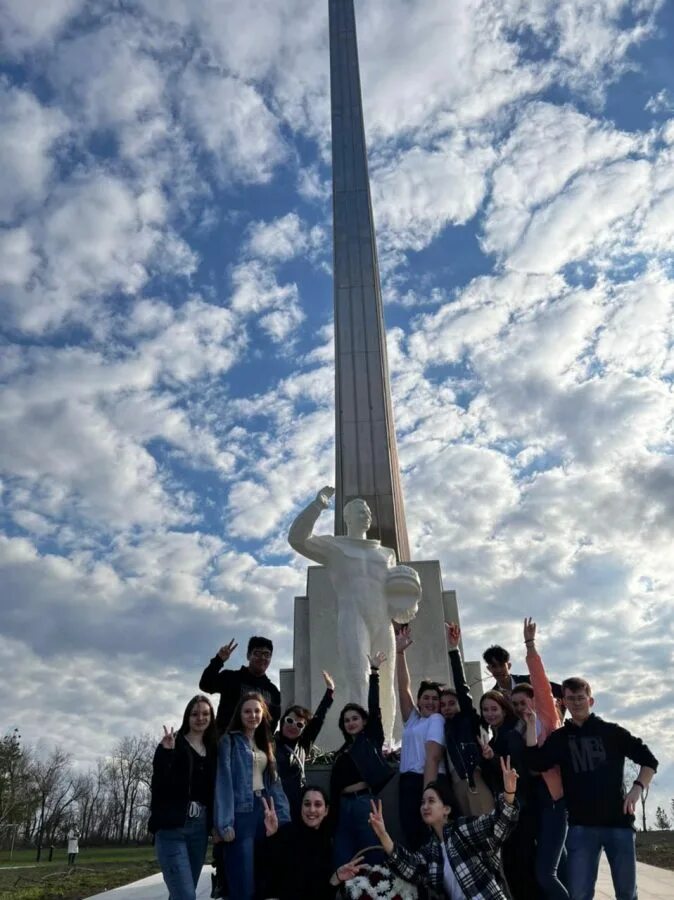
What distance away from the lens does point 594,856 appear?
12.7 ft

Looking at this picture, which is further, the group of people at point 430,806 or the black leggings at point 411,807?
the black leggings at point 411,807

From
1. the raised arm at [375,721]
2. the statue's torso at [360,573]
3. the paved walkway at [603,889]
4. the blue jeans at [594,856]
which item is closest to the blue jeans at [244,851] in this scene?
the raised arm at [375,721]

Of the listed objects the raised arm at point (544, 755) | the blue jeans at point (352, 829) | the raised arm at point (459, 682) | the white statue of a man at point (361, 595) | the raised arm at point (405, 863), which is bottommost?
the raised arm at point (405, 863)

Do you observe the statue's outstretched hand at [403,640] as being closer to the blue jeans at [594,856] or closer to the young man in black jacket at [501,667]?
the young man in black jacket at [501,667]

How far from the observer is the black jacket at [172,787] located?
3.91 m

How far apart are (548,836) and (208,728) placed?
1988 mm

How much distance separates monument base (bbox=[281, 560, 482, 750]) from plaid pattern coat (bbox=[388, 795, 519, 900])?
23.4 feet

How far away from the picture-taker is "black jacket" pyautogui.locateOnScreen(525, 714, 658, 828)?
386 cm

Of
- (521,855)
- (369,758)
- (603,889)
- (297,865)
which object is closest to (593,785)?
(521,855)

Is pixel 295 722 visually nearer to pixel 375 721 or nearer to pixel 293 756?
pixel 293 756

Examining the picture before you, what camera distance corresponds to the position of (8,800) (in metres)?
24.8

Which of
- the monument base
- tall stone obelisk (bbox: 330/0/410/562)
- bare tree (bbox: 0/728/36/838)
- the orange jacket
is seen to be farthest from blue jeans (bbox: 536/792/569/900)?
bare tree (bbox: 0/728/36/838)

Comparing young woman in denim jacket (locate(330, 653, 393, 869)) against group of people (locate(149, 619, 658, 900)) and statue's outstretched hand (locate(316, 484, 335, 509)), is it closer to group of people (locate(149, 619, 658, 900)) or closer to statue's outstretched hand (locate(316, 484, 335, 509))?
group of people (locate(149, 619, 658, 900))

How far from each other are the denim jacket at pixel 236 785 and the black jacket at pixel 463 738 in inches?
44.4
